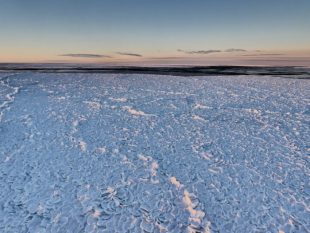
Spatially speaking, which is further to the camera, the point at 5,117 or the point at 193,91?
the point at 193,91

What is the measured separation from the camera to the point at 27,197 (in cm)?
405

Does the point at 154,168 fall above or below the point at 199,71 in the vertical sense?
above

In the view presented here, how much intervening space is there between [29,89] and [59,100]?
3.04 m

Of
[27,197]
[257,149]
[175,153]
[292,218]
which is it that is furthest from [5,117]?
[292,218]

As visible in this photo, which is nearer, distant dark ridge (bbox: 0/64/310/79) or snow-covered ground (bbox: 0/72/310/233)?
snow-covered ground (bbox: 0/72/310/233)

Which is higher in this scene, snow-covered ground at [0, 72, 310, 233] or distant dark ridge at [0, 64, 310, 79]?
snow-covered ground at [0, 72, 310, 233]

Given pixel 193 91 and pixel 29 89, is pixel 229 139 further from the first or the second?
pixel 29 89

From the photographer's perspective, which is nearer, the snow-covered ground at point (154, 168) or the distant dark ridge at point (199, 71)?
the snow-covered ground at point (154, 168)

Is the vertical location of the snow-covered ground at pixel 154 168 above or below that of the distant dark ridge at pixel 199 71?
above

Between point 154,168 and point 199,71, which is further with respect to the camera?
point 199,71

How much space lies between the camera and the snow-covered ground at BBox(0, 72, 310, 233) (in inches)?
144

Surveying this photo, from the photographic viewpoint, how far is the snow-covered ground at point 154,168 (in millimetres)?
3666

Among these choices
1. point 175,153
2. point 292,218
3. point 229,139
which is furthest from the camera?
point 229,139

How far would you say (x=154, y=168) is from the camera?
487 cm
